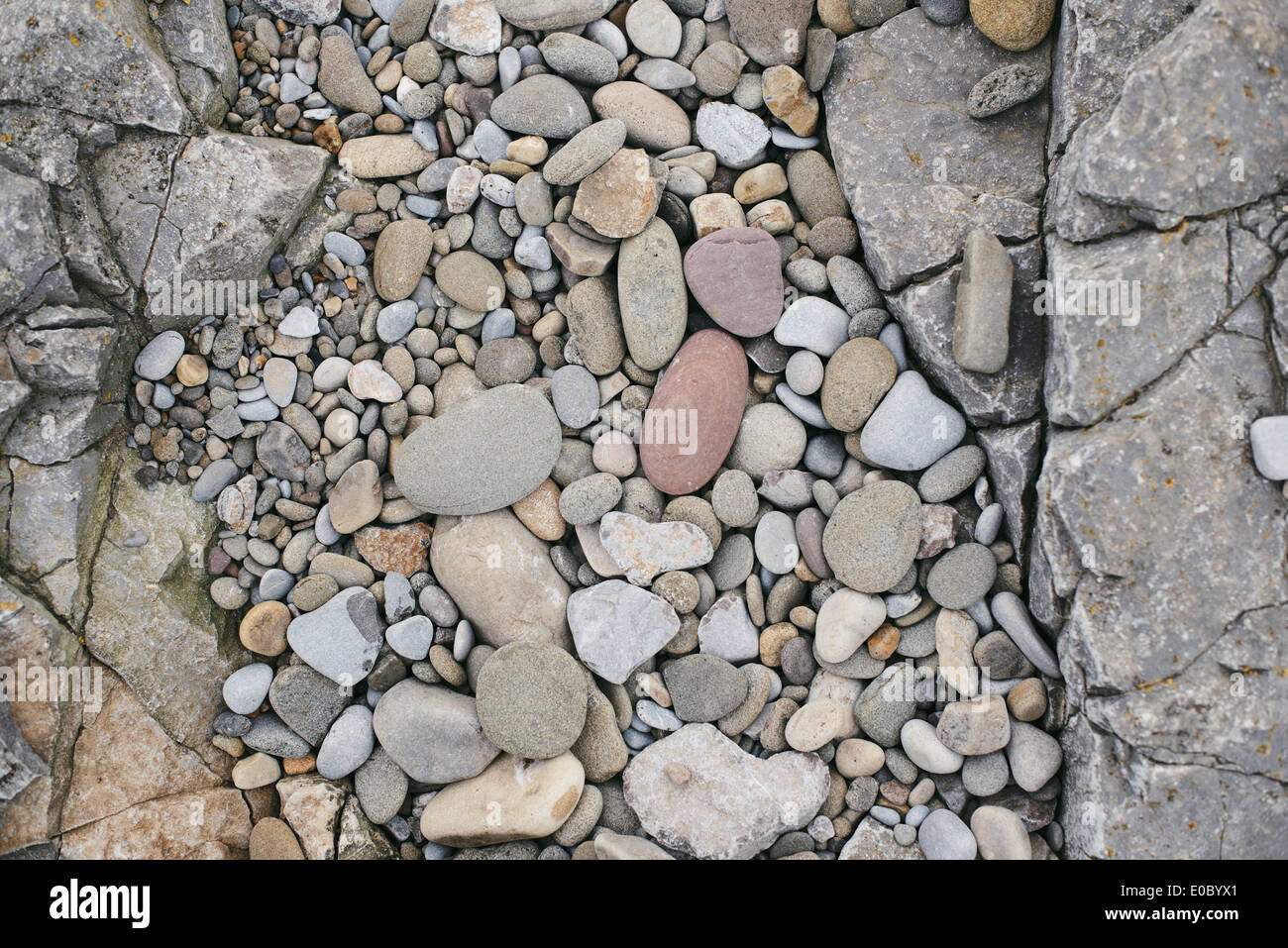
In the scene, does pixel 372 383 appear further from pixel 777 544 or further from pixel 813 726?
pixel 813 726

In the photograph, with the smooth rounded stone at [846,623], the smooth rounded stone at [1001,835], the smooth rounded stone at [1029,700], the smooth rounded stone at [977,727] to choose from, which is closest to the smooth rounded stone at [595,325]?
the smooth rounded stone at [846,623]

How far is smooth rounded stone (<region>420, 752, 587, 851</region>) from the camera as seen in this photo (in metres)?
3.12

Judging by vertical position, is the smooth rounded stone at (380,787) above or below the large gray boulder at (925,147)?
below

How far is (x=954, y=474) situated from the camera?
130 inches

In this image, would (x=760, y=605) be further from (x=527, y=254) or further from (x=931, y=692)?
(x=527, y=254)

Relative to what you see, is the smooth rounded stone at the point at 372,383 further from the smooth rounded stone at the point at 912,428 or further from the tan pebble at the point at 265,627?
the smooth rounded stone at the point at 912,428

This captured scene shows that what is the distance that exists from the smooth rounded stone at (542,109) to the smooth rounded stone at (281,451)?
5.36ft

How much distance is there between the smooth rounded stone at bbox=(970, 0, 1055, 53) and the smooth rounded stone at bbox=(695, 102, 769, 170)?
94 cm

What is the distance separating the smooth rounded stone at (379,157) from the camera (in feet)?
11.8

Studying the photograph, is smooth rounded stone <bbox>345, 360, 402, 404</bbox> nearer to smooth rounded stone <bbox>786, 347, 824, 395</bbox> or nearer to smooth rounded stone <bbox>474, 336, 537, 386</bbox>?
smooth rounded stone <bbox>474, 336, 537, 386</bbox>

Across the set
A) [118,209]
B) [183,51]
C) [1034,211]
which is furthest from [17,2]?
[1034,211]

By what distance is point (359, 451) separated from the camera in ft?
11.6

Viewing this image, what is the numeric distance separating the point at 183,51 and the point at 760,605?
3289mm

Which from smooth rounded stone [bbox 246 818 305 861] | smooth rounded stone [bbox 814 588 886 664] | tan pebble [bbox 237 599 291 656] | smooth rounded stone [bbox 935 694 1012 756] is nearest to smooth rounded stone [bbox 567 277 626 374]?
smooth rounded stone [bbox 814 588 886 664]
